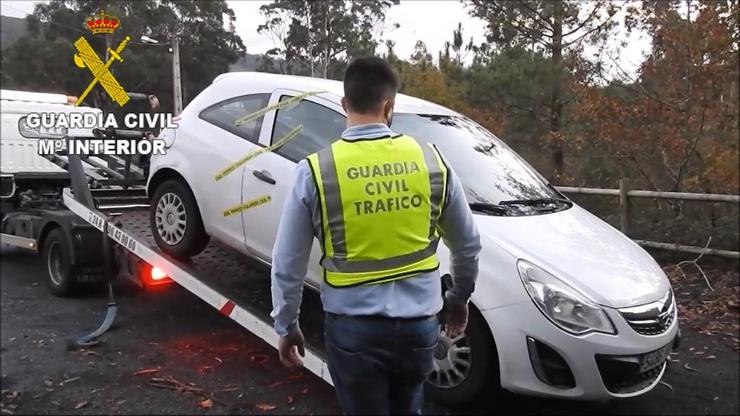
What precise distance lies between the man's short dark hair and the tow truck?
201cm

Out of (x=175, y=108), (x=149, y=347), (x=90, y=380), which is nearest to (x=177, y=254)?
(x=149, y=347)

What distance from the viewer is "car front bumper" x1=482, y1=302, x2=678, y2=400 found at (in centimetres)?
312

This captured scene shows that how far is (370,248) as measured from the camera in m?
1.92

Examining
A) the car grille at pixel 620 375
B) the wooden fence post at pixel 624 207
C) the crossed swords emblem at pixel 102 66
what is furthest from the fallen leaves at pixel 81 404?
the wooden fence post at pixel 624 207

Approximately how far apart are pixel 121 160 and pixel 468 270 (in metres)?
5.51

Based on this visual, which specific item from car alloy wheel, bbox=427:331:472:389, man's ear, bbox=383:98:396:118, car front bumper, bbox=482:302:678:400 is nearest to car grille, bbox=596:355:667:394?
car front bumper, bbox=482:302:678:400

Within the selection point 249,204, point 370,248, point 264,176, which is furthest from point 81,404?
point 370,248

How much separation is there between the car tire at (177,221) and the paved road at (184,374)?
0.78 m

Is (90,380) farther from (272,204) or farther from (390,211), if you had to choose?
(390,211)

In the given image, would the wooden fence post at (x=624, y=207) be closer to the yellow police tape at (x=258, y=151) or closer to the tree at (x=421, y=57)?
the yellow police tape at (x=258, y=151)

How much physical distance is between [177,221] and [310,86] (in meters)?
1.47

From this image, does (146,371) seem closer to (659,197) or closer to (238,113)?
(238,113)

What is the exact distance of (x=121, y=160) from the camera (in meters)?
6.79

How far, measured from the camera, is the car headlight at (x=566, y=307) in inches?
123
